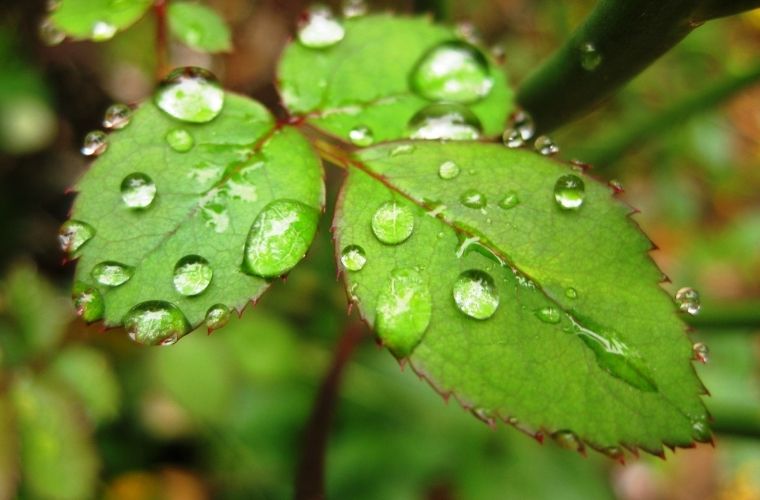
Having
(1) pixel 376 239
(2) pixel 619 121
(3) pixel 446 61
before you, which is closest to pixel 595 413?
(1) pixel 376 239

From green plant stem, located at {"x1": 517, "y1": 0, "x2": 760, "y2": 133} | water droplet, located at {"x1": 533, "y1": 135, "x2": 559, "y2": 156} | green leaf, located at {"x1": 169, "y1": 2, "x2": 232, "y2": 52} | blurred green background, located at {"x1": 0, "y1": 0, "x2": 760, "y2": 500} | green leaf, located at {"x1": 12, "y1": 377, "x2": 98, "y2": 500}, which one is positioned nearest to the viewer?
green plant stem, located at {"x1": 517, "y1": 0, "x2": 760, "y2": 133}

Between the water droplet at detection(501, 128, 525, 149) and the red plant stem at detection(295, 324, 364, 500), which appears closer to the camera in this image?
the water droplet at detection(501, 128, 525, 149)

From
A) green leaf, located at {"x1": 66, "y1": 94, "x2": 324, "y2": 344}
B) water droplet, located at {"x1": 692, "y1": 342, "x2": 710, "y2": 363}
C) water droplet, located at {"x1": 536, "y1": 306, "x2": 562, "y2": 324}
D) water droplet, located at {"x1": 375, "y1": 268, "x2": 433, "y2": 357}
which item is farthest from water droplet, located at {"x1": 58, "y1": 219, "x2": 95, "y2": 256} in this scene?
water droplet, located at {"x1": 692, "y1": 342, "x2": 710, "y2": 363}

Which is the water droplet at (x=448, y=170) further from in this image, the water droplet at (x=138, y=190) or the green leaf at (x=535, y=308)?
the water droplet at (x=138, y=190)

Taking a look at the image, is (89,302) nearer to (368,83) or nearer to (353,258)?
(353,258)

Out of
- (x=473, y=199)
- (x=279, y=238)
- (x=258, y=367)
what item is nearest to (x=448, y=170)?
(x=473, y=199)

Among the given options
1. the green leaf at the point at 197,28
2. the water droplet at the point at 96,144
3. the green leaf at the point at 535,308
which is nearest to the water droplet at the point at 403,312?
the green leaf at the point at 535,308

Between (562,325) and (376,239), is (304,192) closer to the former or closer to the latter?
(376,239)

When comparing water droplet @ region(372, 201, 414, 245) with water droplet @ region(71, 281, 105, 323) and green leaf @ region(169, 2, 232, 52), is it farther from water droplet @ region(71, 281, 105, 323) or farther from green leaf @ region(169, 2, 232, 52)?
green leaf @ region(169, 2, 232, 52)
